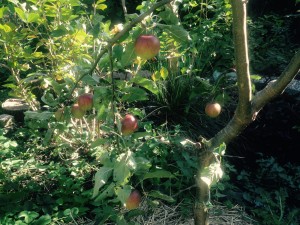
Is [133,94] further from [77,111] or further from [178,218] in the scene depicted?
[178,218]

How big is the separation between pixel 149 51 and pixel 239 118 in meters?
0.48

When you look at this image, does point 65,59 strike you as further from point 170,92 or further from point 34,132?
point 170,92

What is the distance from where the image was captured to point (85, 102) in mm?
1603

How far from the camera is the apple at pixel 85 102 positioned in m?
1.60

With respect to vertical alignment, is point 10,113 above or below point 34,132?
below

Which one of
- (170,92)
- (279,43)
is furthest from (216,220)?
(279,43)

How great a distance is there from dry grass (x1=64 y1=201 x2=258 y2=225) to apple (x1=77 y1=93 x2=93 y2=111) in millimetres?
967

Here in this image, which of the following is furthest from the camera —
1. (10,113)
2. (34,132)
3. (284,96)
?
(10,113)

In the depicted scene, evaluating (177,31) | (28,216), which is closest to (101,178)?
(177,31)

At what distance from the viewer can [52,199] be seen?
234 centimetres

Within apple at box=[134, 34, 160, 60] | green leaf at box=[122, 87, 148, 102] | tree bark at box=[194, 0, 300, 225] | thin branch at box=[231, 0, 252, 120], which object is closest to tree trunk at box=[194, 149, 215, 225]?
tree bark at box=[194, 0, 300, 225]

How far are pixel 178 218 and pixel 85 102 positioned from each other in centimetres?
110

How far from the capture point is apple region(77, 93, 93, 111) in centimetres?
160

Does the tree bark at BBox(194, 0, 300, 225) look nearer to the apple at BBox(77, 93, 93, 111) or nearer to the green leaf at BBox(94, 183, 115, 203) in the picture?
the green leaf at BBox(94, 183, 115, 203)
